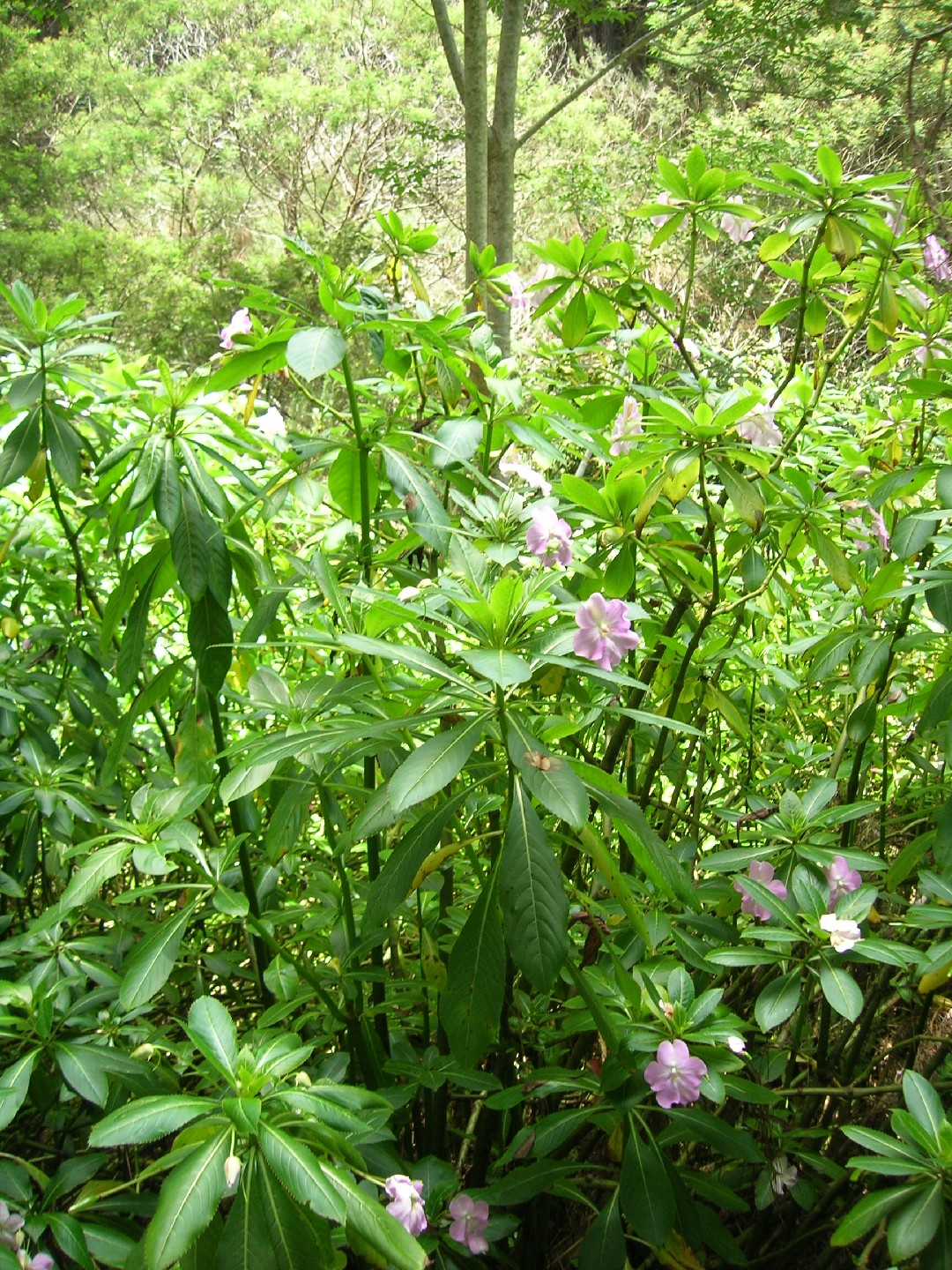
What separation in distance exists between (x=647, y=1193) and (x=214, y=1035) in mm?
414

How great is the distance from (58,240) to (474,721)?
397 inches

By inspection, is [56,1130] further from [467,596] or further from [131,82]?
[131,82]

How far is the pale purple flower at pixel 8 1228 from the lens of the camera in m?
0.89

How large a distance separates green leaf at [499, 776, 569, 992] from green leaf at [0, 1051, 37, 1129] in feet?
1.63

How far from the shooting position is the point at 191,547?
1075 mm

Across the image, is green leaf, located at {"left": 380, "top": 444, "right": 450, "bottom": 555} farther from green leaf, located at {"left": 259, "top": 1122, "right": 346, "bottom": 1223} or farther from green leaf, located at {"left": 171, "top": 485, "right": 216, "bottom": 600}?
green leaf, located at {"left": 259, "top": 1122, "right": 346, "bottom": 1223}

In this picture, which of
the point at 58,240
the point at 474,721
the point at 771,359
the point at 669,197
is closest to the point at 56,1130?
the point at 474,721

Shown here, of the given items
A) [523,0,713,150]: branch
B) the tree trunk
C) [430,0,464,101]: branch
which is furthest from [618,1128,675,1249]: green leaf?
[430,0,464,101]: branch

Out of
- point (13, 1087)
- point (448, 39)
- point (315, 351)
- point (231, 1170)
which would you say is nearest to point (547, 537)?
point (315, 351)

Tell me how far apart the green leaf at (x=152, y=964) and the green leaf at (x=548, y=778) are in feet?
1.32

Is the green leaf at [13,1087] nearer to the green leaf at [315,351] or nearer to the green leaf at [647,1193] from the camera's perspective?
the green leaf at [647,1193]

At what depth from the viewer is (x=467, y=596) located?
2.92ft

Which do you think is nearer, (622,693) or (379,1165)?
(379,1165)

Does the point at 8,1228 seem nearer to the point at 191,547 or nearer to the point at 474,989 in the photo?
the point at 474,989
